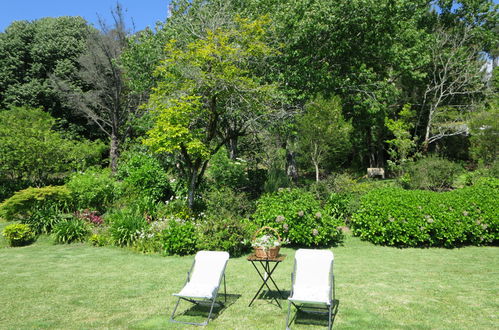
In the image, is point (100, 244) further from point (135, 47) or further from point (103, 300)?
point (135, 47)

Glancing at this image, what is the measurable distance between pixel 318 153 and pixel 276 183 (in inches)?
225

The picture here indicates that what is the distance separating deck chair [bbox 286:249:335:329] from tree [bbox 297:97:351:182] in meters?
12.0

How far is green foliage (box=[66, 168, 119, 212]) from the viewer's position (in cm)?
1303

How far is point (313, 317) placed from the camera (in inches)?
197

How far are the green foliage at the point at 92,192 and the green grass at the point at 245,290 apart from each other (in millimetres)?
3734

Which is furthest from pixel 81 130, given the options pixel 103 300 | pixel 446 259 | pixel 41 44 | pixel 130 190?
pixel 446 259

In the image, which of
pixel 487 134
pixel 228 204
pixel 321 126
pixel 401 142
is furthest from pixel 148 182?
pixel 487 134

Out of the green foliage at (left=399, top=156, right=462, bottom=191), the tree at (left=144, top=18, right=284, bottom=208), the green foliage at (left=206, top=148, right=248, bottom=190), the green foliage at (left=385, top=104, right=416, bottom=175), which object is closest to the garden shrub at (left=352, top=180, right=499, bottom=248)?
the tree at (left=144, top=18, right=284, bottom=208)

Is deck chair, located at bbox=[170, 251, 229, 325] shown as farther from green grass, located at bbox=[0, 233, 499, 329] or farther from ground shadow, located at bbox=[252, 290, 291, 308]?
ground shadow, located at bbox=[252, 290, 291, 308]

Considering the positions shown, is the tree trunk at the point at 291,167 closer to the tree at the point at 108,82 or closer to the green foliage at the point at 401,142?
the green foliage at the point at 401,142

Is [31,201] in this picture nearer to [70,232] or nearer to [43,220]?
[43,220]

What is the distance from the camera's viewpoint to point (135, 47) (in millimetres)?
15820

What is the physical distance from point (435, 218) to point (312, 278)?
224 inches

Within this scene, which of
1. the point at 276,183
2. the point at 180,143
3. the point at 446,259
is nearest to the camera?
the point at 446,259
